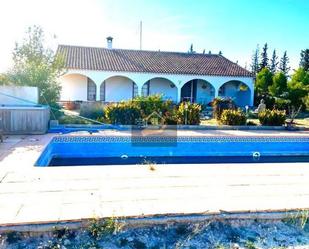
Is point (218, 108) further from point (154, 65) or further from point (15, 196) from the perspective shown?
point (15, 196)

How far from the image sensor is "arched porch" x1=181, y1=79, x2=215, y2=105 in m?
26.5

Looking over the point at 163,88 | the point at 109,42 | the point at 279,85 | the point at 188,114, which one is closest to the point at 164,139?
the point at 188,114

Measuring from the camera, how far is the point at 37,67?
14555 mm

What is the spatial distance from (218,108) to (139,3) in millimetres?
6581

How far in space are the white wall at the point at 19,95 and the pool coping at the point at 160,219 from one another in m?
9.74

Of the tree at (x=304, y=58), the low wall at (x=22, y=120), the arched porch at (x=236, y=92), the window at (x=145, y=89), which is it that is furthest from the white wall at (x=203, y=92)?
the tree at (x=304, y=58)

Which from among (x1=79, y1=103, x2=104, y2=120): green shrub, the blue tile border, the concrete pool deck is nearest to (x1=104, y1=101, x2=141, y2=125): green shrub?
(x1=79, y1=103, x2=104, y2=120): green shrub

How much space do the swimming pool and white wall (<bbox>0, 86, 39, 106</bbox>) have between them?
3.05 metres

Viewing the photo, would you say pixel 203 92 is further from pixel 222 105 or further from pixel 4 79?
pixel 4 79

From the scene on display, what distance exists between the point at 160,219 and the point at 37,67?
12183 mm

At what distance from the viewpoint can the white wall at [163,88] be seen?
25922 millimetres

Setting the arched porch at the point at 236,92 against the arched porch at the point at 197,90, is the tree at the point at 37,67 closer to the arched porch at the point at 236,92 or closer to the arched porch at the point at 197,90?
the arched porch at the point at 197,90

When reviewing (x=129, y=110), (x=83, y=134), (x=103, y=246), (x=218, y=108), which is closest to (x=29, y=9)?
(x=129, y=110)

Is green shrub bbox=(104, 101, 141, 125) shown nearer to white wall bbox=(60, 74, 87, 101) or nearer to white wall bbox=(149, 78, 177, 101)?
white wall bbox=(60, 74, 87, 101)
